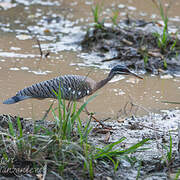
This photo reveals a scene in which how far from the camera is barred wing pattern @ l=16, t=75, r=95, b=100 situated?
5020 millimetres

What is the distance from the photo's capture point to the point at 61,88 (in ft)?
16.9

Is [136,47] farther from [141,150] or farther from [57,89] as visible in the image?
[141,150]

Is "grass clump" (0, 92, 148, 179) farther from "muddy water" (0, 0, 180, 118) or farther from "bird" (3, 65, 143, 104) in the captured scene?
"bird" (3, 65, 143, 104)

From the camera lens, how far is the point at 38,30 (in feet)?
28.6

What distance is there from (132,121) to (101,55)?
2706mm

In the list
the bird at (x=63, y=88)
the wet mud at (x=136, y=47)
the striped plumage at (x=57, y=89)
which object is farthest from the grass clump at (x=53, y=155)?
the wet mud at (x=136, y=47)

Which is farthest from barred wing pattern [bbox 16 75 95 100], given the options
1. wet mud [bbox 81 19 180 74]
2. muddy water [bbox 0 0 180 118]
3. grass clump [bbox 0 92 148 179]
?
wet mud [bbox 81 19 180 74]

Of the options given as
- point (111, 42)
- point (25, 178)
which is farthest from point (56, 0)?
point (25, 178)

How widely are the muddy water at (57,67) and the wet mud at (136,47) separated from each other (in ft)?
1.12

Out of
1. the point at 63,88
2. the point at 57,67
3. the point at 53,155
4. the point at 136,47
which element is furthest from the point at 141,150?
the point at 136,47

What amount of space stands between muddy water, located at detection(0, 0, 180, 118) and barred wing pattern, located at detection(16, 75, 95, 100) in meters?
0.33

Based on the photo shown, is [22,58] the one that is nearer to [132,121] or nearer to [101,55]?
[101,55]

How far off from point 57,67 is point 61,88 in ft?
5.94

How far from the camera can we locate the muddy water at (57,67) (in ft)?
18.4
